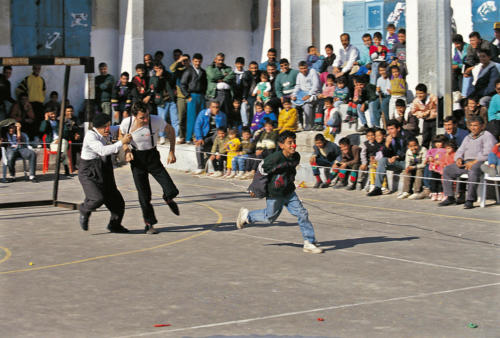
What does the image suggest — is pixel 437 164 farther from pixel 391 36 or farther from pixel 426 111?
pixel 391 36

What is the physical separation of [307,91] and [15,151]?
6.64 metres

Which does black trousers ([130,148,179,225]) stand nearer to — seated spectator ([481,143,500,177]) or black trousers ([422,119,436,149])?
seated spectator ([481,143,500,177])

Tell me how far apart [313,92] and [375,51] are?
67.5 inches

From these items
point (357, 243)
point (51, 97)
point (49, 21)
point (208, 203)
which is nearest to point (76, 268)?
point (357, 243)

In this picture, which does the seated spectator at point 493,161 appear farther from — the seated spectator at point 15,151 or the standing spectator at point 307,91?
the seated spectator at point 15,151

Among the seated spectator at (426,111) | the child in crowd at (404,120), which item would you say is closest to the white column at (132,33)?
the child in crowd at (404,120)

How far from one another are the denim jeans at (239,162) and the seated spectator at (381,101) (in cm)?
288

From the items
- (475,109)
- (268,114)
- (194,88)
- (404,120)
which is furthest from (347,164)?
(194,88)

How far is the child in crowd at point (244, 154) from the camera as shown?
1948 cm

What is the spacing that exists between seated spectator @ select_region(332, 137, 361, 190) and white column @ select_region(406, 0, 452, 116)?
223cm

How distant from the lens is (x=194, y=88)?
21.5 m

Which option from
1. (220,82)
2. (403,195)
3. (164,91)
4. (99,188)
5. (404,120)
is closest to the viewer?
(99,188)

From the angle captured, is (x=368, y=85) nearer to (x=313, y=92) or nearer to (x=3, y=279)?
(x=313, y=92)

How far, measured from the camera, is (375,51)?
2025cm
